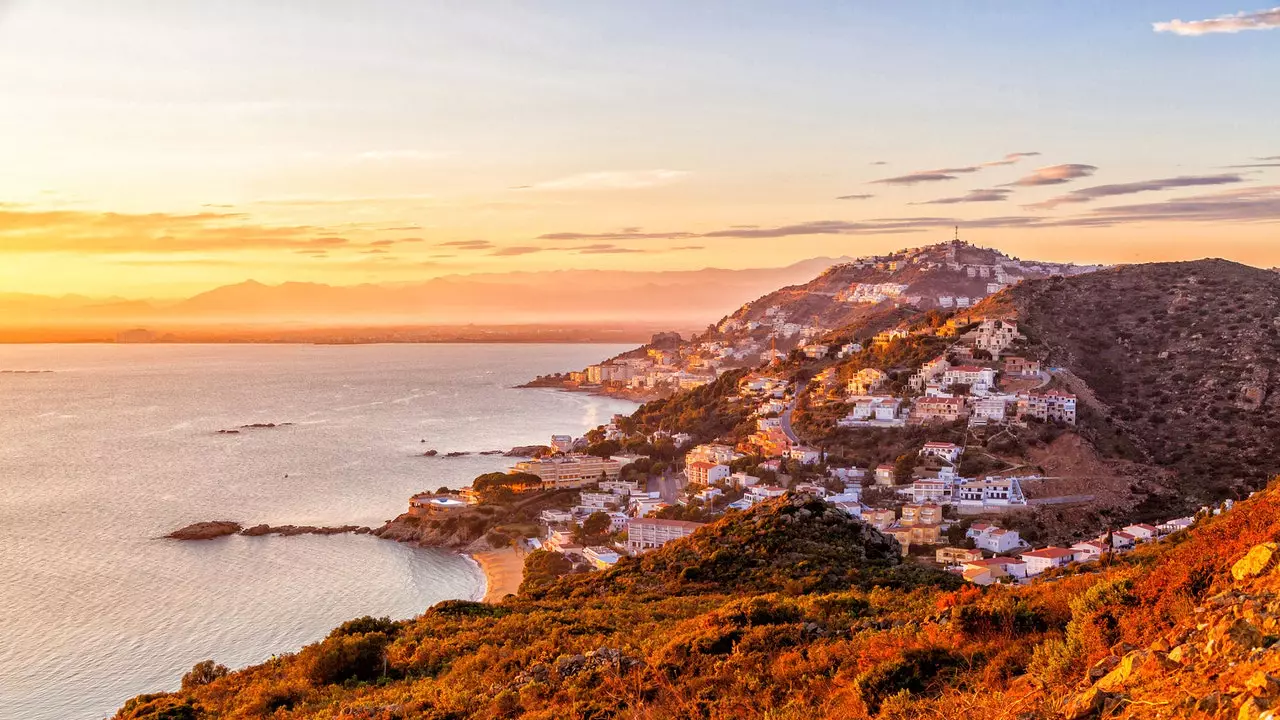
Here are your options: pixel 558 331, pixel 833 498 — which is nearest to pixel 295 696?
pixel 833 498

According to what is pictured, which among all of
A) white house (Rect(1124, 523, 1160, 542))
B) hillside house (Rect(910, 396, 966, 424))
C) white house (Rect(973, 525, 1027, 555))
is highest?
hillside house (Rect(910, 396, 966, 424))

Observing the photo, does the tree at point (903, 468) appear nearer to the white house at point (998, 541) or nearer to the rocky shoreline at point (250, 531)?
the white house at point (998, 541)

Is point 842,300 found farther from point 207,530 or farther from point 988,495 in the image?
point 207,530

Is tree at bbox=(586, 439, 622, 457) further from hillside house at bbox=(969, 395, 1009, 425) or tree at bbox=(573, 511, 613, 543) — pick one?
hillside house at bbox=(969, 395, 1009, 425)

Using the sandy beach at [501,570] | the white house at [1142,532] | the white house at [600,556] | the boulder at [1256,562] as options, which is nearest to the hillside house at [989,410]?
the white house at [1142,532]

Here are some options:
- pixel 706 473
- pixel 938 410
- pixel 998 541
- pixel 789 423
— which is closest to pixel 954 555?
pixel 998 541

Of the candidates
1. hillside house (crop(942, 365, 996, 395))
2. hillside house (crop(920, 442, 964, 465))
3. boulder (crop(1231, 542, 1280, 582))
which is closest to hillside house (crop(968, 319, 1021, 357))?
hillside house (crop(942, 365, 996, 395))
